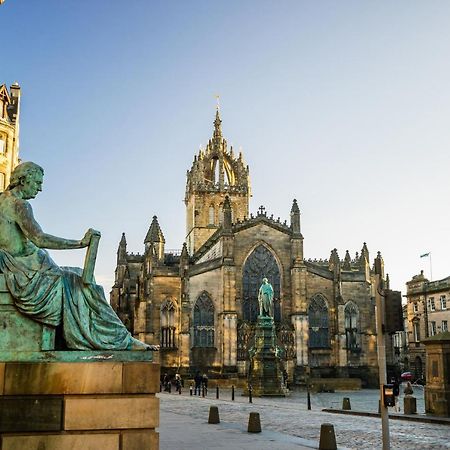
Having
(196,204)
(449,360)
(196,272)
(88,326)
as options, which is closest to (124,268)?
(196,204)

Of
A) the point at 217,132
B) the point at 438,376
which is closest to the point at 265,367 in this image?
the point at 438,376

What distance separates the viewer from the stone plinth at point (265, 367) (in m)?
33.5

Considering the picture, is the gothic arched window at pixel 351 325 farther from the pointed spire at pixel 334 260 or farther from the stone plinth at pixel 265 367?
the stone plinth at pixel 265 367

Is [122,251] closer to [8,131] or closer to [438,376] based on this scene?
[8,131]

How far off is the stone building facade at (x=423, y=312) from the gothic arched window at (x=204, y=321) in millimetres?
22982

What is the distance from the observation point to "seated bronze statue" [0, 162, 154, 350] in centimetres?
625

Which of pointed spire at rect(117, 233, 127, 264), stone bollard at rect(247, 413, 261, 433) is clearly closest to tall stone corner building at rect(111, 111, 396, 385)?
pointed spire at rect(117, 233, 127, 264)

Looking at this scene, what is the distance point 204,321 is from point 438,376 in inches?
1256

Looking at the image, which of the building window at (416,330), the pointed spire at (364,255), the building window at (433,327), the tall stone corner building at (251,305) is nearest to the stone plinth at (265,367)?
the tall stone corner building at (251,305)

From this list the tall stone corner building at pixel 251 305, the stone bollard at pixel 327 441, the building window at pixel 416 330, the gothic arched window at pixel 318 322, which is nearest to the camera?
the stone bollard at pixel 327 441

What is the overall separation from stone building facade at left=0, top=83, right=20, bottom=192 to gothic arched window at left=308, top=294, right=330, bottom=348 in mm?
26155

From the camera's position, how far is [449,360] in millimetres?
17703

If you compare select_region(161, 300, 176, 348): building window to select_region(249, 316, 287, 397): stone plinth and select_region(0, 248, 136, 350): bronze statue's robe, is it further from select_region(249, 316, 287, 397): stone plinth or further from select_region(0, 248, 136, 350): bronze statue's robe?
select_region(0, 248, 136, 350): bronze statue's robe

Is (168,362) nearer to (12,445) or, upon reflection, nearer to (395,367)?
(395,367)
